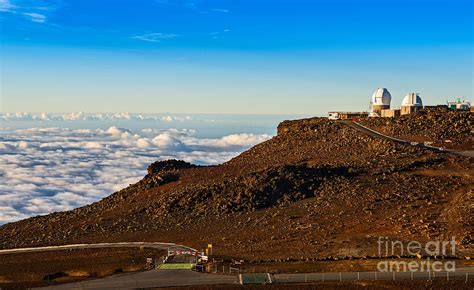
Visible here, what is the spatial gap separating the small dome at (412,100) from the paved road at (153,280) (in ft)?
260

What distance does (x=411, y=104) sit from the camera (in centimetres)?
10512

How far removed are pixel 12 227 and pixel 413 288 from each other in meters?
64.7

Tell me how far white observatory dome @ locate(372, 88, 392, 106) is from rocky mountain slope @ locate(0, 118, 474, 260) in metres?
27.9

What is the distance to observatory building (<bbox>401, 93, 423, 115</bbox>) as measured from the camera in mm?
104000

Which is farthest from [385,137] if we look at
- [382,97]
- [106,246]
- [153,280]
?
[153,280]

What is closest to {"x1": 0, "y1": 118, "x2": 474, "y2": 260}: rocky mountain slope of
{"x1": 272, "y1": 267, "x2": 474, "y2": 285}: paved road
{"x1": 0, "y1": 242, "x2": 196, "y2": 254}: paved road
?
{"x1": 0, "y1": 242, "x2": 196, "y2": 254}: paved road

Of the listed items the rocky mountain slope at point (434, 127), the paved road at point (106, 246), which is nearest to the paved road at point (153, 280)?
the paved road at point (106, 246)

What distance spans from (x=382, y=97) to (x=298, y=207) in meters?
59.3

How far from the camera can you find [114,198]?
82.1 m

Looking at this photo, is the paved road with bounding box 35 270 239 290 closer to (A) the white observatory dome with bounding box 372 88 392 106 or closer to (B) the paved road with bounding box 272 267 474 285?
(B) the paved road with bounding box 272 267 474 285

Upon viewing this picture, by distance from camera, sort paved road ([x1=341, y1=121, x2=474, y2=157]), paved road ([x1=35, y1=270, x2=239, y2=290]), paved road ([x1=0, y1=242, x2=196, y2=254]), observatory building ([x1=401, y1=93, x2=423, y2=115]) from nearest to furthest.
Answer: paved road ([x1=35, y1=270, x2=239, y2=290])
paved road ([x1=0, y1=242, x2=196, y2=254])
paved road ([x1=341, y1=121, x2=474, y2=157])
observatory building ([x1=401, y1=93, x2=423, y2=115])

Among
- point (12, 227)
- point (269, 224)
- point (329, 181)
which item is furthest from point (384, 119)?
point (12, 227)

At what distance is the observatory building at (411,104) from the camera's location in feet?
→ 341

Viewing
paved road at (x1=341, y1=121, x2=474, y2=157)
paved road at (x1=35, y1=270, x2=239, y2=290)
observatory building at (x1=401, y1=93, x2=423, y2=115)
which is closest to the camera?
paved road at (x1=35, y1=270, x2=239, y2=290)
